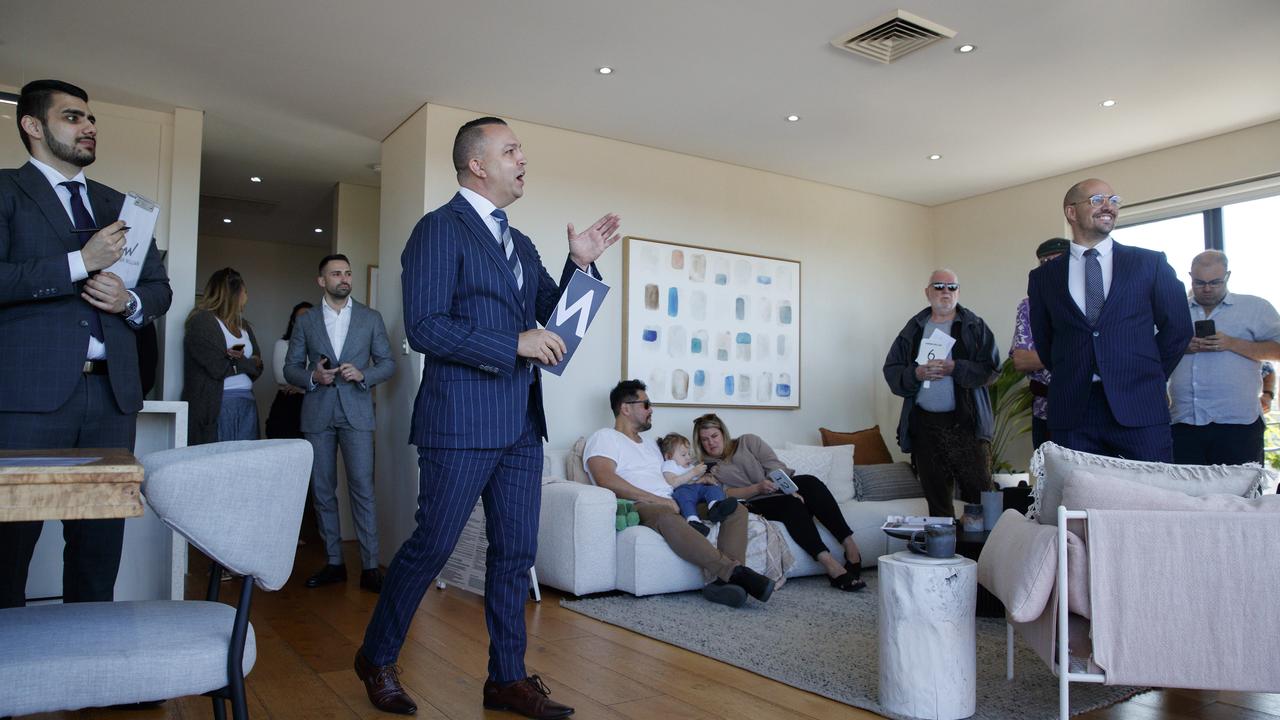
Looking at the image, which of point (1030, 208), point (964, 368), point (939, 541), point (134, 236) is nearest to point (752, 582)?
point (939, 541)

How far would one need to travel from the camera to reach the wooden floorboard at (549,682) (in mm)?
2537

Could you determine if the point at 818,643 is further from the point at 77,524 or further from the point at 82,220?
the point at 82,220

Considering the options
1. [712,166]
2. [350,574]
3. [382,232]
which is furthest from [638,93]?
[350,574]

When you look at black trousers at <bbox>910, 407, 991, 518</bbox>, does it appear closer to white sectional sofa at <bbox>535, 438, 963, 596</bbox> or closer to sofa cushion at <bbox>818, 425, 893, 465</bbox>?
sofa cushion at <bbox>818, 425, 893, 465</bbox>

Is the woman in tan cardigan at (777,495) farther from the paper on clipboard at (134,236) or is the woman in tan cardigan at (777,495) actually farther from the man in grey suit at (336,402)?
the paper on clipboard at (134,236)

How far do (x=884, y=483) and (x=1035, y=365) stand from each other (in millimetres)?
1769

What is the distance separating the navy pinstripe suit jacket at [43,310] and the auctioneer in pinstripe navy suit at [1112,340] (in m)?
2.88

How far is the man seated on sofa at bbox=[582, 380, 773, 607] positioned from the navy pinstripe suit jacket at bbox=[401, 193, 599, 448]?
77.6 inches

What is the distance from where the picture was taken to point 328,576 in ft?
15.1

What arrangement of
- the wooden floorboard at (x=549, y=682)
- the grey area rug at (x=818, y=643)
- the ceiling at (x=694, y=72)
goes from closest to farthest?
the wooden floorboard at (x=549, y=682)
the grey area rug at (x=818, y=643)
the ceiling at (x=694, y=72)

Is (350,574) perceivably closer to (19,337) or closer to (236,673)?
(19,337)

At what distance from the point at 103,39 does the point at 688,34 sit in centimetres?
281

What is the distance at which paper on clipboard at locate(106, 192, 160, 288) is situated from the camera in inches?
95.4

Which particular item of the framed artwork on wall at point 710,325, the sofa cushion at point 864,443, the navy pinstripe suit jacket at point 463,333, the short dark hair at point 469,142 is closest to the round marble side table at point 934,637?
the navy pinstripe suit jacket at point 463,333
